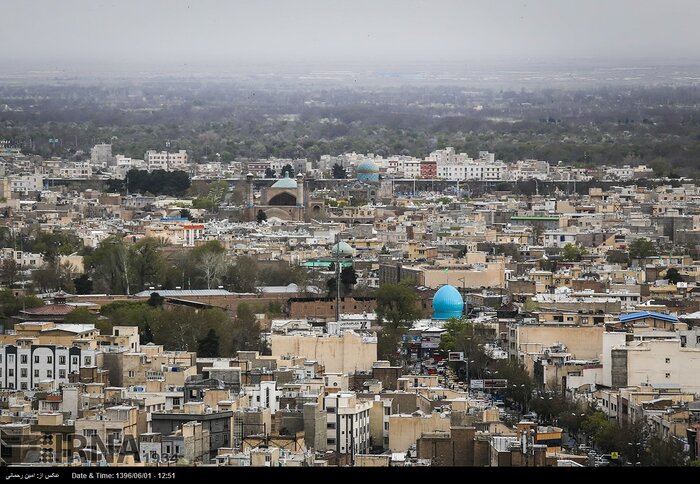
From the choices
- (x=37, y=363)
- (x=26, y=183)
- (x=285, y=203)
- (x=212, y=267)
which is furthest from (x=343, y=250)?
(x=26, y=183)

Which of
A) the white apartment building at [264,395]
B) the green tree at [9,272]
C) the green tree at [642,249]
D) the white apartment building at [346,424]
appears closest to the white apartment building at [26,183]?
the green tree at [642,249]

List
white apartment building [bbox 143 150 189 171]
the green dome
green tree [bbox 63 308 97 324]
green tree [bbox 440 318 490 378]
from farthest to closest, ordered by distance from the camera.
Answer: white apartment building [bbox 143 150 189 171] < the green dome < green tree [bbox 63 308 97 324] < green tree [bbox 440 318 490 378]

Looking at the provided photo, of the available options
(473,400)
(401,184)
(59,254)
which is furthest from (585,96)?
(473,400)

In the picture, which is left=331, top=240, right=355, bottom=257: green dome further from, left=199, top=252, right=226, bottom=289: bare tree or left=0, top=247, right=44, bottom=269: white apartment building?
left=0, top=247, right=44, bottom=269: white apartment building

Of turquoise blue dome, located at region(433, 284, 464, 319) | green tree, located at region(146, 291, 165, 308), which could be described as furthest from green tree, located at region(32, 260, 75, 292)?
turquoise blue dome, located at region(433, 284, 464, 319)

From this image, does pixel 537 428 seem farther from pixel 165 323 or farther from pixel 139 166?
pixel 139 166

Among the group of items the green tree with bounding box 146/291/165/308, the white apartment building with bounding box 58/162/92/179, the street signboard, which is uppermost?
the street signboard
